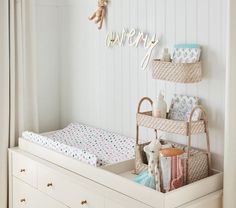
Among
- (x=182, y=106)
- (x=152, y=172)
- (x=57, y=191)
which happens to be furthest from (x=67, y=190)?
(x=182, y=106)

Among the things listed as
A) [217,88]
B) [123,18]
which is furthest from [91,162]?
[123,18]

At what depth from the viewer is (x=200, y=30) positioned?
2359 mm

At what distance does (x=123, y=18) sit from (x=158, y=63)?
23.9 inches

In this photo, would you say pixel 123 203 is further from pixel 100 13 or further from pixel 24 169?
pixel 100 13

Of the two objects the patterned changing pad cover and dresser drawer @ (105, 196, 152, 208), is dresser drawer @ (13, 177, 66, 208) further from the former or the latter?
dresser drawer @ (105, 196, 152, 208)

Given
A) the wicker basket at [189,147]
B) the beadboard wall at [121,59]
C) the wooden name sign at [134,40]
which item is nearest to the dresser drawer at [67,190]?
the wicker basket at [189,147]

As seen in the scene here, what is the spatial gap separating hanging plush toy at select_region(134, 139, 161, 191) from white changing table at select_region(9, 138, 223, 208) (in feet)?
0.28

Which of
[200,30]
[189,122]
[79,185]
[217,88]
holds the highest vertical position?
[200,30]

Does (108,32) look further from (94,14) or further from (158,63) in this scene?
(158,63)

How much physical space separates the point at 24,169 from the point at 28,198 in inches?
7.9

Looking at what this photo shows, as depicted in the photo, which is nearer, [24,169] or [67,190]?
[67,190]

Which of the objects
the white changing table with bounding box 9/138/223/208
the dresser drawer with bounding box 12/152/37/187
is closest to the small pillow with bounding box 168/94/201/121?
the white changing table with bounding box 9/138/223/208

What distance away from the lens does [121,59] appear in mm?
2910

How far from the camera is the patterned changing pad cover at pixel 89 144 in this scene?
2.58 metres
